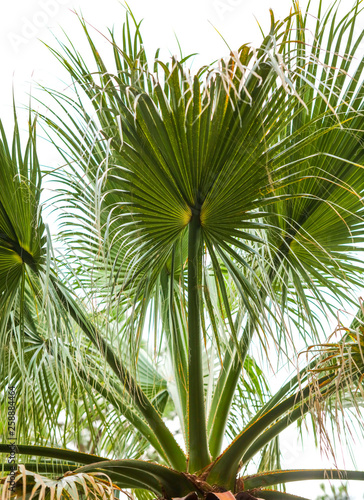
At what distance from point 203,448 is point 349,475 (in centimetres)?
45

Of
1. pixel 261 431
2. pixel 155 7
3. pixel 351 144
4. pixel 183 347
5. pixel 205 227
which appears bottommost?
pixel 261 431

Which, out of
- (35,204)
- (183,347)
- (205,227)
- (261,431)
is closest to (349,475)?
(261,431)

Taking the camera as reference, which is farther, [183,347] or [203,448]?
[183,347]

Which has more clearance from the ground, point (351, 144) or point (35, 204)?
point (351, 144)

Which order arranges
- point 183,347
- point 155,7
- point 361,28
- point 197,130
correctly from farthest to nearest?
point 155,7 < point 183,347 < point 361,28 < point 197,130

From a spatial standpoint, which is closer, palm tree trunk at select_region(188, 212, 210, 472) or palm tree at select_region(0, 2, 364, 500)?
palm tree at select_region(0, 2, 364, 500)

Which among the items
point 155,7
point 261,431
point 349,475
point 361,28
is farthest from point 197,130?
point 155,7

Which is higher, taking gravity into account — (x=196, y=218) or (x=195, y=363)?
(x=196, y=218)

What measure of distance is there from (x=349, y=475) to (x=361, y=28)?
133 centimetres

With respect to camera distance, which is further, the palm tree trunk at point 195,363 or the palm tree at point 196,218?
the palm tree trunk at point 195,363

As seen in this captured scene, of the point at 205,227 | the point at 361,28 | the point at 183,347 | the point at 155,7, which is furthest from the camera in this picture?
the point at 155,7

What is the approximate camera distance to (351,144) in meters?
1.56

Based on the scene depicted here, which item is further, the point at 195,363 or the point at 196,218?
the point at 195,363

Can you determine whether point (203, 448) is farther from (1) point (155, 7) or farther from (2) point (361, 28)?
(1) point (155, 7)
